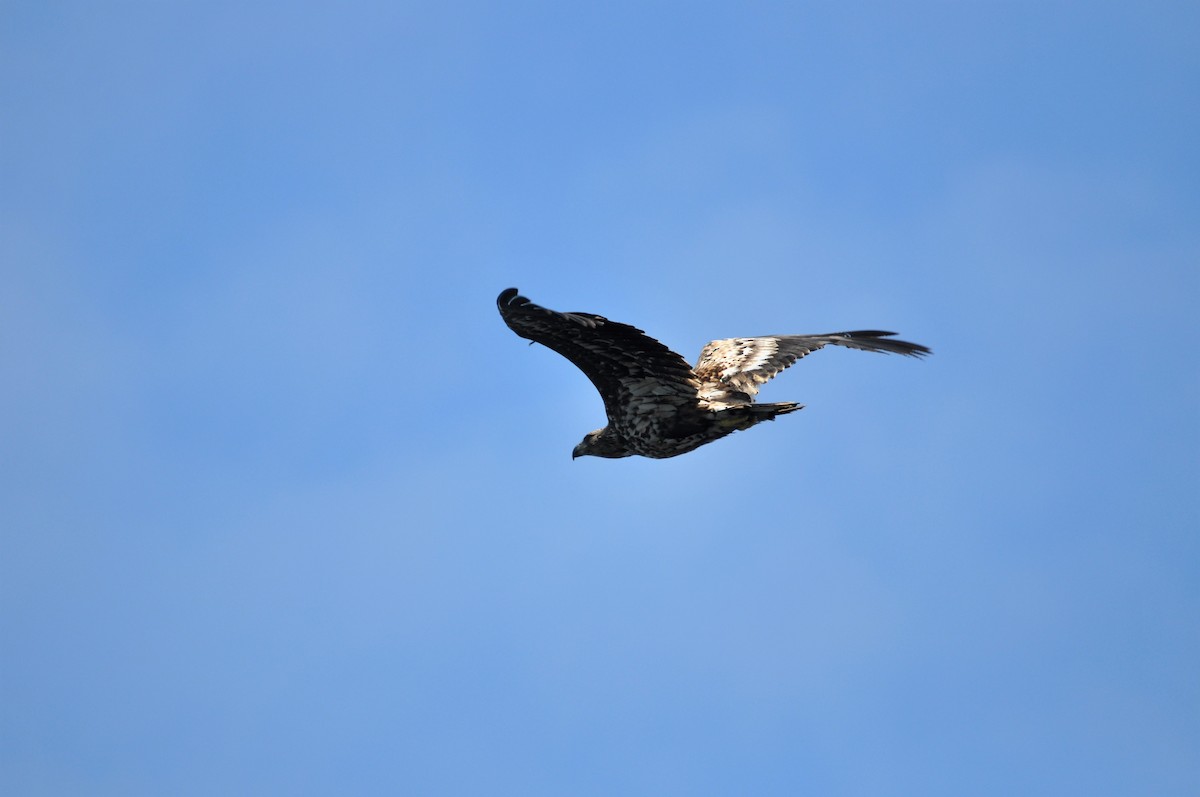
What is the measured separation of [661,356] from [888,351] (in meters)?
3.53

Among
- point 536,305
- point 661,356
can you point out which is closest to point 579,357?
point 661,356

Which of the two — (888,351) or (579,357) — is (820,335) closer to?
(888,351)

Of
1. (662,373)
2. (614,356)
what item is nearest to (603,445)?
(662,373)

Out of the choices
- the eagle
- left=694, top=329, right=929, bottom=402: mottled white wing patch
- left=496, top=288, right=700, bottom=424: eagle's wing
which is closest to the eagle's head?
the eagle

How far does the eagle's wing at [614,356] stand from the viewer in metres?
13.9

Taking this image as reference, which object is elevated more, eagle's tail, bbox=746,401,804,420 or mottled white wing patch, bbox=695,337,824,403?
mottled white wing patch, bbox=695,337,824,403

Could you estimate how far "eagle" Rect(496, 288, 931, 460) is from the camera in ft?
47.1

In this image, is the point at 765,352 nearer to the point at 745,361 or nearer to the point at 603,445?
the point at 745,361

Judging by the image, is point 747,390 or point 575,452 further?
point 575,452

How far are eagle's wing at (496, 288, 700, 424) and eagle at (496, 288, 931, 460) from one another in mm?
10

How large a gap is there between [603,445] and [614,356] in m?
2.28

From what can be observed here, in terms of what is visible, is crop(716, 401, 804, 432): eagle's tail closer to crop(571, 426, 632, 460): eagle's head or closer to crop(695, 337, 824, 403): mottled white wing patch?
crop(695, 337, 824, 403): mottled white wing patch

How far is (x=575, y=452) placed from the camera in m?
17.8

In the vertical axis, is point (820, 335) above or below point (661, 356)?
above
